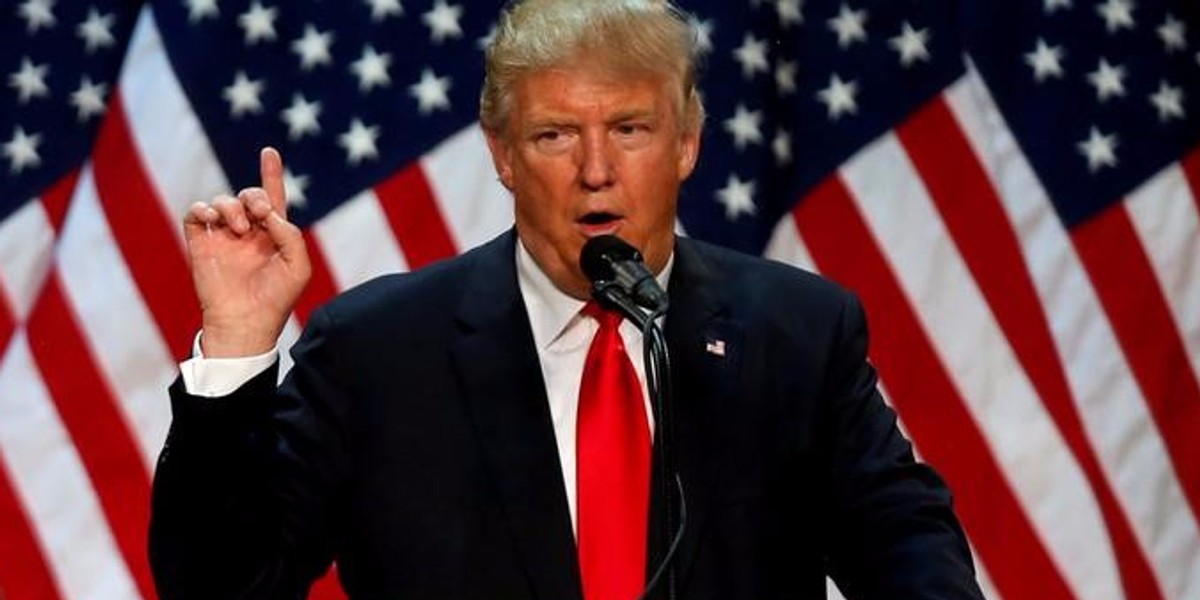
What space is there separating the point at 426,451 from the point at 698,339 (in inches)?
13.5

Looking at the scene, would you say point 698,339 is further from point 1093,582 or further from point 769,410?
point 1093,582

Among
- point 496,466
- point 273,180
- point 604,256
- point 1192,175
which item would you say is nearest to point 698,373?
point 496,466

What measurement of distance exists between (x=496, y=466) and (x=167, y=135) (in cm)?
147

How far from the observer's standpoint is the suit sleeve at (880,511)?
2.22 metres

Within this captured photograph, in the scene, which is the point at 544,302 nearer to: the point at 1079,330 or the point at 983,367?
the point at 983,367

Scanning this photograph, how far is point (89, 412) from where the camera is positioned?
11.7 feet

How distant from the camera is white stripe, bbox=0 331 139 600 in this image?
139 inches

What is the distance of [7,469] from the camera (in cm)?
354

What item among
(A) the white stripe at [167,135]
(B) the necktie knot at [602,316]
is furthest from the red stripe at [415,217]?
(B) the necktie knot at [602,316]

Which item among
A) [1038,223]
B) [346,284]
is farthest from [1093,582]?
[346,284]

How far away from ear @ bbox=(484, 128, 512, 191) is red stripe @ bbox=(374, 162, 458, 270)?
46.8 inches

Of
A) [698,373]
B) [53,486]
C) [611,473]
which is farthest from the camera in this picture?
[53,486]

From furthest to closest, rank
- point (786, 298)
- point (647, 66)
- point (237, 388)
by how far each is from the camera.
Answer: point (786, 298) → point (647, 66) → point (237, 388)

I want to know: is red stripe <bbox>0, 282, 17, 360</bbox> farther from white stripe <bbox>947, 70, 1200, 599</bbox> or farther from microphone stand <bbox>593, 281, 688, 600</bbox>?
microphone stand <bbox>593, 281, 688, 600</bbox>
